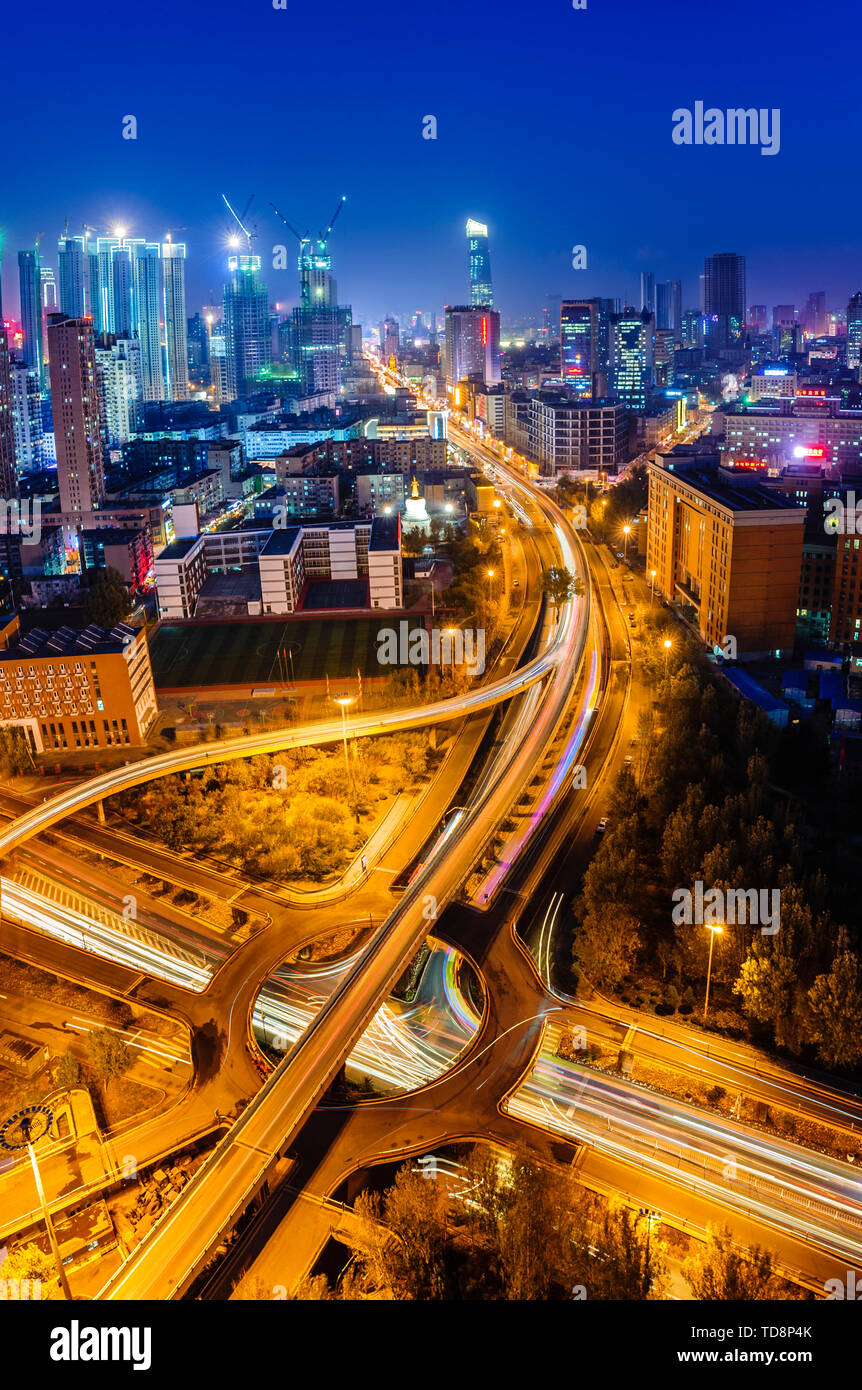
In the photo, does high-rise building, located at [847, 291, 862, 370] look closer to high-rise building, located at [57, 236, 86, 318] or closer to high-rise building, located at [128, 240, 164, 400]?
high-rise building, located at [128, 240, 164, 400]

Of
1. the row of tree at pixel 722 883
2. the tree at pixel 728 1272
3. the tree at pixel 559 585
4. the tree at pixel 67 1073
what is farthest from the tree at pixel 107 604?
the tree at pixel 728 1272

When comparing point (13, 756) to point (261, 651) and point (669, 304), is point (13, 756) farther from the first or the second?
point (669, 304)

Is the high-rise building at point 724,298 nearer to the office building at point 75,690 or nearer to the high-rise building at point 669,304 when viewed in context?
the high-rise building at point 669,304

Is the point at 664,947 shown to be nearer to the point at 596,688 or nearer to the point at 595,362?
the point at 596,688

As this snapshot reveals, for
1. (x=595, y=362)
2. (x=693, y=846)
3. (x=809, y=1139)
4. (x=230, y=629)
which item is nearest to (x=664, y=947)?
(x=693, y=846)

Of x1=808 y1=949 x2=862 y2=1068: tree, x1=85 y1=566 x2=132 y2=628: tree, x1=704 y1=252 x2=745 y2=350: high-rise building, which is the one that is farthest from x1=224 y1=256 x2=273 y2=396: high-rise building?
x1=808 y1=949 x2=862 y2=1068: tree

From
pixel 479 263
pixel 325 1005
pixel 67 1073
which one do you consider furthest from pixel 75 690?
pixel 479 263

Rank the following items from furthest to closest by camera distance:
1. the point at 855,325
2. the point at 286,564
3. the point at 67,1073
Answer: the point at 855,325 → the point at 286,564 → the point at 67,1073
